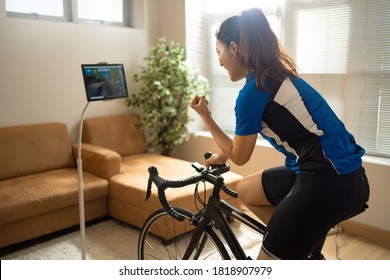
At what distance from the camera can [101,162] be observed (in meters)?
3.24

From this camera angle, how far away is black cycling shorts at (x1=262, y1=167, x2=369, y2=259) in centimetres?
134

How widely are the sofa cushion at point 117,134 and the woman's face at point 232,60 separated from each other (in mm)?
2438

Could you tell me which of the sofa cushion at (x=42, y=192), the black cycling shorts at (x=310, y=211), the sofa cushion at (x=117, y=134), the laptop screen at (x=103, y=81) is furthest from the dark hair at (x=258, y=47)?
the sofa cushion at (x=117, y=134)

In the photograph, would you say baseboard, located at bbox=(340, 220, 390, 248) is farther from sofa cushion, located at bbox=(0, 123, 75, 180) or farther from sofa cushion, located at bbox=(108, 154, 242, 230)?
sofa cushion, located at bbox=(0, 123, 75, 180)

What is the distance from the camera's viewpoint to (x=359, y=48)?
121 inches

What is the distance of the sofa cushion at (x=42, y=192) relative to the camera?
264 centimetres

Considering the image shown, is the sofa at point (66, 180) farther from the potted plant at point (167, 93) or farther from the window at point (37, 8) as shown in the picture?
the window at point (37, 8)

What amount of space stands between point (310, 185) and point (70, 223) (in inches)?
86.6

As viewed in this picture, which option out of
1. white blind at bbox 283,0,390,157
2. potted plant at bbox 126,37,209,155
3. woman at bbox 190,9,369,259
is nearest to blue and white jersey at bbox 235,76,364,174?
woman at bbox 190,9,369,259

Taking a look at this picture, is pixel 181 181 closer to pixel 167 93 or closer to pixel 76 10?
pixel 167 93

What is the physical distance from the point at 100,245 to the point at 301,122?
6.58 feet

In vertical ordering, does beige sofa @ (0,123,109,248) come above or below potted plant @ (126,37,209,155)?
below

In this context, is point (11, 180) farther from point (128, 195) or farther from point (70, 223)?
point (128, 195)
